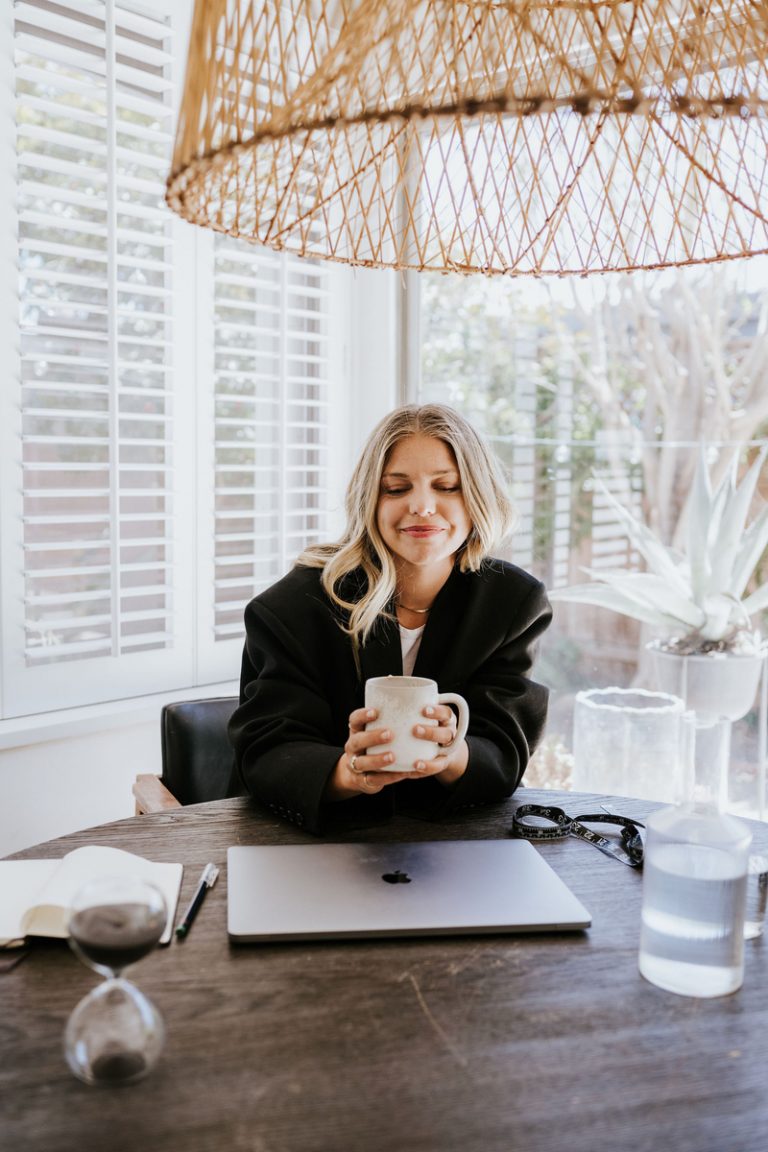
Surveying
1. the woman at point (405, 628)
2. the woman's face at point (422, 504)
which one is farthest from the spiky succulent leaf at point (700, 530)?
the woman's face at point (422, 504)

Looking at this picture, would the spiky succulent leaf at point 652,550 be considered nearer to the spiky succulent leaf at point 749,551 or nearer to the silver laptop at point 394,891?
the spiky succulent leaf at point 749,551

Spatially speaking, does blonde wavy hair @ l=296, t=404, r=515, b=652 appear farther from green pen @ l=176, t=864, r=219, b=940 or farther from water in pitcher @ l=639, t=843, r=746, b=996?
water in pitcher @ l=639, t=843, r=746, b=996

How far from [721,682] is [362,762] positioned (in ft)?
4.46

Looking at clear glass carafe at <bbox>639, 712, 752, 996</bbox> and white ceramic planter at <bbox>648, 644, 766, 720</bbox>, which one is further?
white ceramic planter at <bbox>648, 644, 766, 720</bbox>

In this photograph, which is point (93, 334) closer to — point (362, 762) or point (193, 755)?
point (193, 755)

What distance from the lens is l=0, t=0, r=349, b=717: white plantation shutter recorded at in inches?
90.6

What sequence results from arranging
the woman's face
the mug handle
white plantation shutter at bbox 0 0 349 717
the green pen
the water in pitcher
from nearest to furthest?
1. the water in pitcher
2. the green pen
3. the mug handle
4. the woman's face
5. white plantation shutter at bbox 0 0 349 717

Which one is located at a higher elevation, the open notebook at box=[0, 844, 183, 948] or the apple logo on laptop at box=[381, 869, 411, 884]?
the open notebook at box=[0, 844, 183, 948]

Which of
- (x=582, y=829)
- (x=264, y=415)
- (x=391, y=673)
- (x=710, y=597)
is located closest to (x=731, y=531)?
(x=710, y=597)

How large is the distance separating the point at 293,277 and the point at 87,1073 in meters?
2.54

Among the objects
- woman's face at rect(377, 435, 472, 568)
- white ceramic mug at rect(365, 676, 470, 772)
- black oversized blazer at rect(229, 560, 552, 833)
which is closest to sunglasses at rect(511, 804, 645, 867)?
Result: black oversized blazer at rect(229, 560, 552, 833)

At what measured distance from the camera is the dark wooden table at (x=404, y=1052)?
0.78m

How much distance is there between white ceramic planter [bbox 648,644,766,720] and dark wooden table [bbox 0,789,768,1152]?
4.36ft

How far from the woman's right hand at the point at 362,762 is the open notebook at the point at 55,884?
262 millimetres
